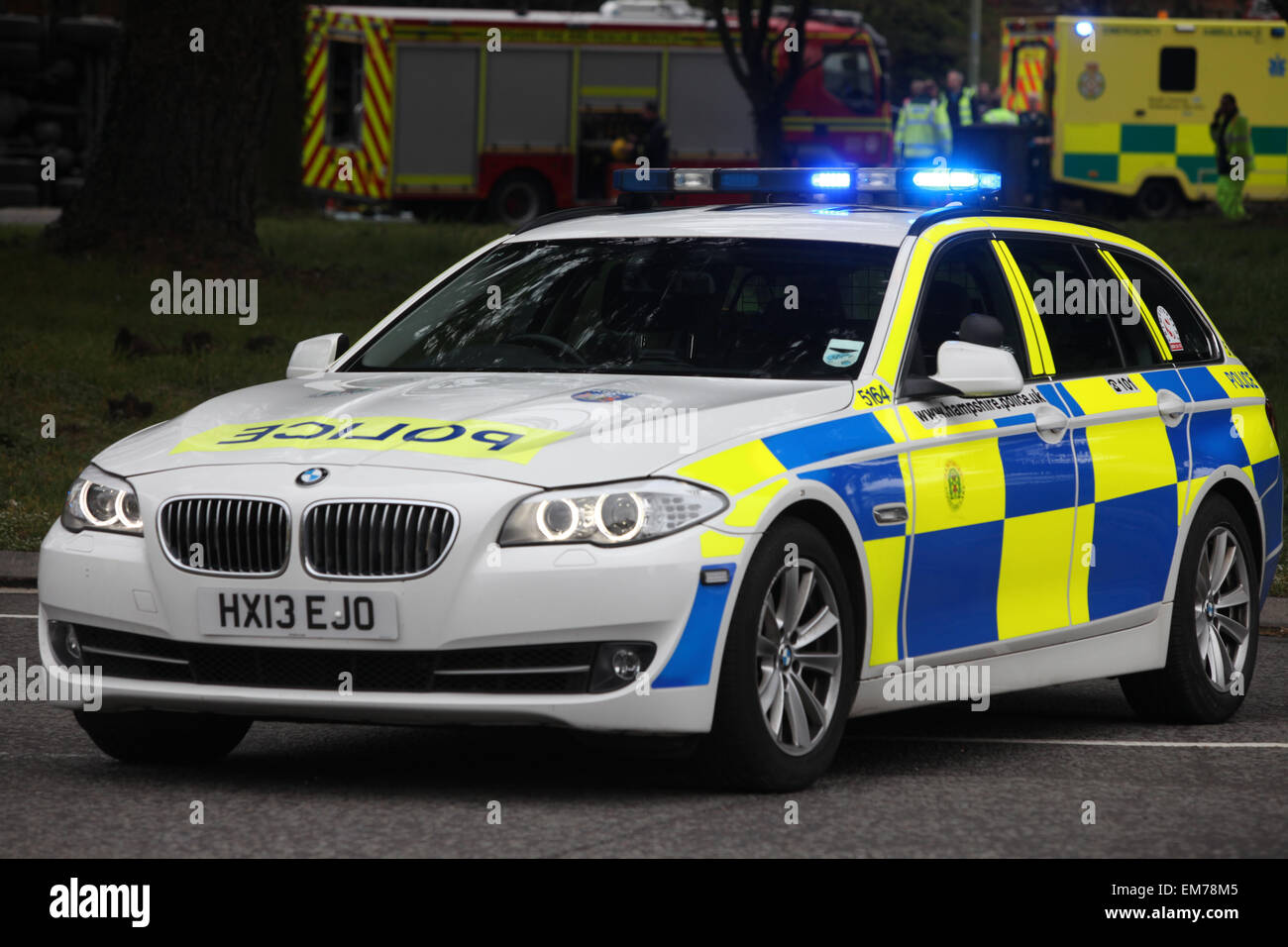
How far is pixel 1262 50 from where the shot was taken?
35344mm

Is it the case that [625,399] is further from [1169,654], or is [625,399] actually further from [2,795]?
[1169,654]

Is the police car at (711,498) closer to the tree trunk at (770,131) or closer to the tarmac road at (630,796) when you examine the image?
the tarmac road at (630,796)

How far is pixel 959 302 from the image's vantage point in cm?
750

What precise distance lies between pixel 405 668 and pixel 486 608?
0.27m

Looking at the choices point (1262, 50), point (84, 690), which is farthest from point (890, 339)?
point (1262, 50)

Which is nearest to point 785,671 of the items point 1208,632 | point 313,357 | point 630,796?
point 630,796

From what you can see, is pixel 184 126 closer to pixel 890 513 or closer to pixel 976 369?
pixel 976 369

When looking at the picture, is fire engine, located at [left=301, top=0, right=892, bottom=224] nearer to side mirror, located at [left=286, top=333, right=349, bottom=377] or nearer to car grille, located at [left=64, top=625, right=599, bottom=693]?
side mirror, located at [left=286, top=333, right=349, bottom=377]

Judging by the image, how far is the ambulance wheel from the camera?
35.7 meters

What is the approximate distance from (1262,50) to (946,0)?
1106 inches

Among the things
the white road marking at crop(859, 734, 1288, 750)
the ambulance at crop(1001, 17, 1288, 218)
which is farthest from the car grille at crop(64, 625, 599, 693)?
the ambulance at crop(1001, 17, 1288, 218)

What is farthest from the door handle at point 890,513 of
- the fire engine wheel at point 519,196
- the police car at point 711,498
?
the fire engine wheel at point 519,196

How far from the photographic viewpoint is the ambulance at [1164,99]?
115ft

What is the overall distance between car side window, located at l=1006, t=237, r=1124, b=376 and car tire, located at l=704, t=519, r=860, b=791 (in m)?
1.63
